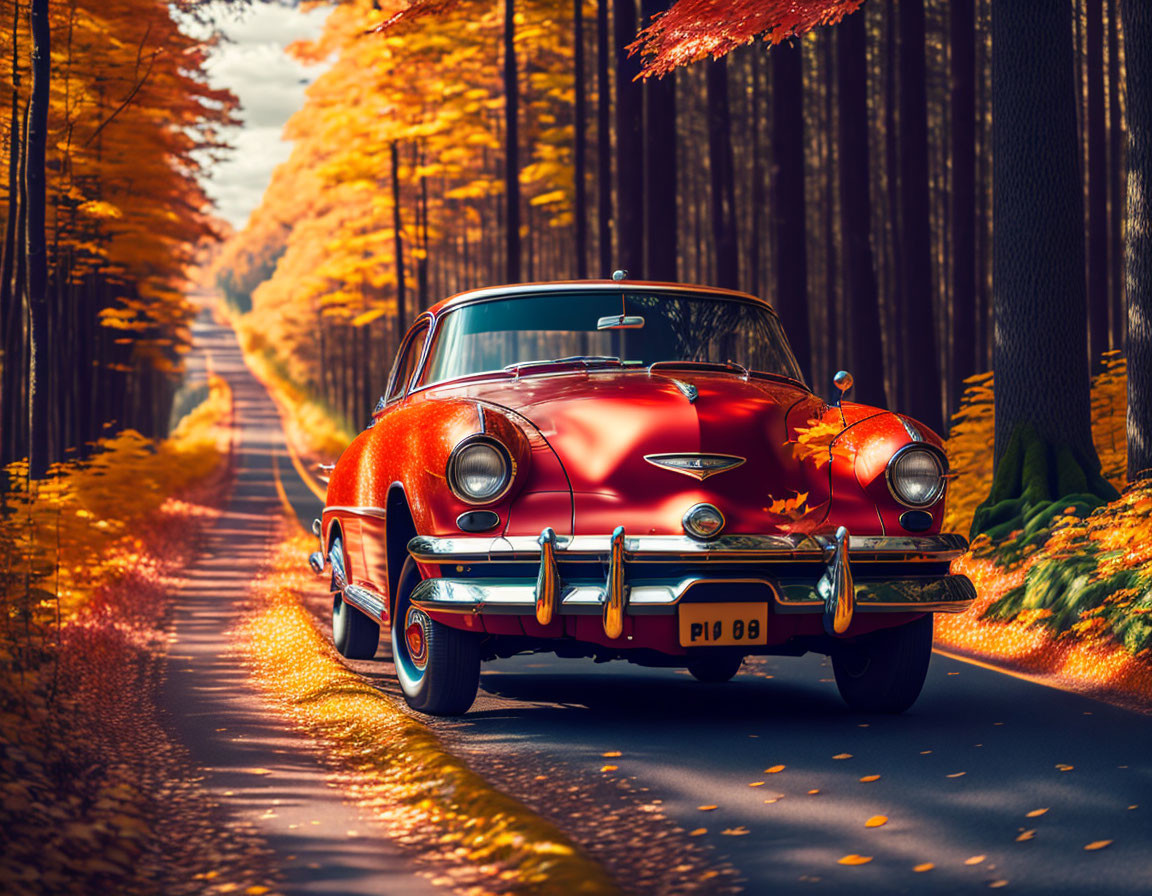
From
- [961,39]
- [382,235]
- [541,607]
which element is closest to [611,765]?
[541,607]

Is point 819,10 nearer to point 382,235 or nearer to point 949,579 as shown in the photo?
point 949,579

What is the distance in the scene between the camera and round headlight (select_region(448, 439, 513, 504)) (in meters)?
6.43

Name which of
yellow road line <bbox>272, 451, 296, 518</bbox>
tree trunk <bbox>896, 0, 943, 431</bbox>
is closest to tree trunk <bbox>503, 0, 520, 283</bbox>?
yellow road line <bbox>272, 451, 296, 518</bbox>

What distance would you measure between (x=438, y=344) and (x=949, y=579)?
10.7 feet

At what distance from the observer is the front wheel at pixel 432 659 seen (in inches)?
267

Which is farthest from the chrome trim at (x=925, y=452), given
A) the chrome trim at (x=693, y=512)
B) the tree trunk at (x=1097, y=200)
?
the tree trunk at (x=1097, y=200)

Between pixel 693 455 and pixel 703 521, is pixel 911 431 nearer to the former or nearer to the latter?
pixel 693 455

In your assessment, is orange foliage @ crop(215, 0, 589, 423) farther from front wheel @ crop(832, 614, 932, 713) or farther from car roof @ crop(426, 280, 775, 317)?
front wheel @ crop(832, 614, 932, 713)

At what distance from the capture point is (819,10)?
11773mm


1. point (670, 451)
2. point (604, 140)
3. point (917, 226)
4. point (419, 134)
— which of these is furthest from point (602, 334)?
point (419, 134)

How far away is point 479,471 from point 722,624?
1.33 meters

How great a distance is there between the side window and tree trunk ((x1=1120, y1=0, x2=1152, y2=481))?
19.8 feet

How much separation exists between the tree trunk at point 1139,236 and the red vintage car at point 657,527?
198 inches

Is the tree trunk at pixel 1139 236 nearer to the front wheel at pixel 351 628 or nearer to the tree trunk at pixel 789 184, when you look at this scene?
the front wheel at pixel 351 628
